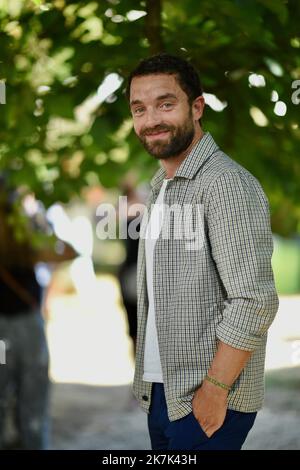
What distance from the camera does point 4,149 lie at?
5020 millimetres

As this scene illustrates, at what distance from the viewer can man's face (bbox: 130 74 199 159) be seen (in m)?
2.84

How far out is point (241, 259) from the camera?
8.56ft

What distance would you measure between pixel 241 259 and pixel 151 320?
437mm

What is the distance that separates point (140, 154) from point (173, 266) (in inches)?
103

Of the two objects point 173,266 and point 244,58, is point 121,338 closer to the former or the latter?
point 244,58

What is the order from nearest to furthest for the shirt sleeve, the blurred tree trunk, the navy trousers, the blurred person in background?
the shirt sleeve
the navy trousers
the blurred tree trunk
the blurred person in background

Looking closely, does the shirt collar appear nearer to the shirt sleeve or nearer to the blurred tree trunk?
the shirt sleeve

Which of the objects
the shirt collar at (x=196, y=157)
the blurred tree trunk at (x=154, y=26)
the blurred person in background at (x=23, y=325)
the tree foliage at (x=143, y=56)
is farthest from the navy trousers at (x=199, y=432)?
the blurred person in background at (x=23, y=325)

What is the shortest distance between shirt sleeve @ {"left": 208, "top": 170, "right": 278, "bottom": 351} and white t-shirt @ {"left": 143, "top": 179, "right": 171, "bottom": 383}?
278mm

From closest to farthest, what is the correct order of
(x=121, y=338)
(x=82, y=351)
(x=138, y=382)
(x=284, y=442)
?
(x=138, y=382) → (x=284, y=442) → (x=82, y=351) → (x=121, y=338)

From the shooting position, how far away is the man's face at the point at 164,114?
284cm

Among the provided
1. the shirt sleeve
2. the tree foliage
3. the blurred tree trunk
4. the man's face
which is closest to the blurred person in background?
the tree foliage

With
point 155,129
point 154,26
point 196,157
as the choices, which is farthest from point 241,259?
point 154,26
